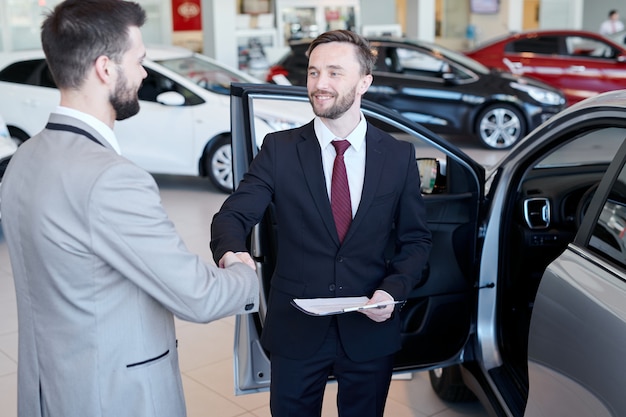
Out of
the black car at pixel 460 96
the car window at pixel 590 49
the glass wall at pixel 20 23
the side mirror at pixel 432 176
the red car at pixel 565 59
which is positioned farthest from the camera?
the glass wall at pixel 20 23

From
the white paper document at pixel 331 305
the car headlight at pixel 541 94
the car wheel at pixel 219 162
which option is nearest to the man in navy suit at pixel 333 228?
the white paper document at pixel 331 305

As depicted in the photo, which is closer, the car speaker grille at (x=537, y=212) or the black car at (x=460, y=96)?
the car speaker grille at (x=537, y=212)

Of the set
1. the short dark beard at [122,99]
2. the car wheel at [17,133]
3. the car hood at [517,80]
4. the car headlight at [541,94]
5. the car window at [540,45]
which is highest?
the short dark beard at [122,99]

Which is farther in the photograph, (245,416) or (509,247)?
(245,416)

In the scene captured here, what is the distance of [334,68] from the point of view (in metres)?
2.58

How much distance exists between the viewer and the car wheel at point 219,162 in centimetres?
834

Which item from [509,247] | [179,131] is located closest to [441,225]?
[509,247]

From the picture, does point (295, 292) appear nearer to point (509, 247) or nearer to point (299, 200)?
point (299, 200)

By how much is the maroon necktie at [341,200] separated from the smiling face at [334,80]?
0.50 ft

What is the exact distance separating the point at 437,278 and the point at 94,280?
5.60ft

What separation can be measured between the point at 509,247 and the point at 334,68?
125cm

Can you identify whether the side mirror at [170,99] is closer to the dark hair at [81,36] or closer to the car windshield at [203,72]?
the car windshield at [203,72]

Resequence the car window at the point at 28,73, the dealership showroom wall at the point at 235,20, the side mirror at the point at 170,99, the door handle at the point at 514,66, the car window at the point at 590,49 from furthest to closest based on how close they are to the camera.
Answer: the dealership showroom wall at the point at 235,20, the door handle at the point at 514,66, the car window at the point at 590,49, the car window at the point at 28,73, the side mirror at the point at 170,99

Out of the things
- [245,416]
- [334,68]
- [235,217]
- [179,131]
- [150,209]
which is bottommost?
[245,416]
